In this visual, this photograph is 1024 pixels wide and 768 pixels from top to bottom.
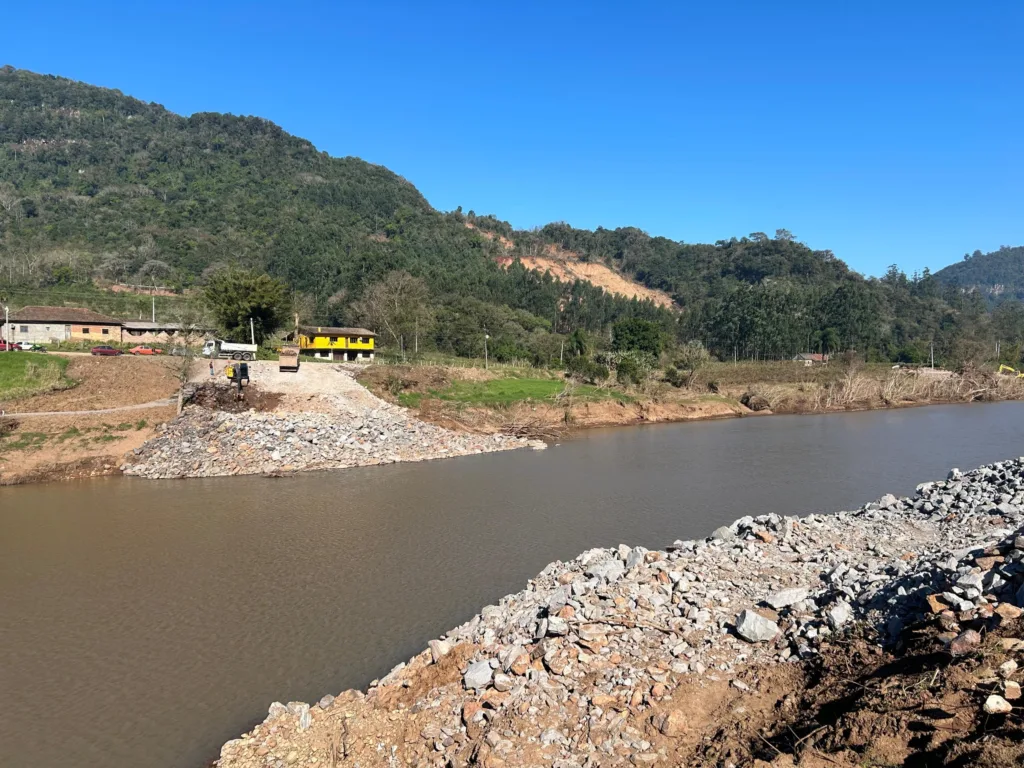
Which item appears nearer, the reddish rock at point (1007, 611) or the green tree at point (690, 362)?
the reddish rock at point (1007, 611)

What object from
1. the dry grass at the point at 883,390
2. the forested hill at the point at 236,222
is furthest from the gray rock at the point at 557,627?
the forested hill at the point at 236,222

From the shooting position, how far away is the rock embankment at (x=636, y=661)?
594 cm

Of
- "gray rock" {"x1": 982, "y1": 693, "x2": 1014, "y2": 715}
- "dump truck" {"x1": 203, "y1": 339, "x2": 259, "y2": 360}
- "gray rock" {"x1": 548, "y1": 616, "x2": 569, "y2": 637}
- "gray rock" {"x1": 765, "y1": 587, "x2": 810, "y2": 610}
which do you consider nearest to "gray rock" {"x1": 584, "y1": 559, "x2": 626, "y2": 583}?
"gray rock" {"x1": 548, "y1": 616, "x2": 569, "y2": 637}

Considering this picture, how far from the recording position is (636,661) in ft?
22.5

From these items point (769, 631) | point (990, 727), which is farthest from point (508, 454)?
point (990, 727)

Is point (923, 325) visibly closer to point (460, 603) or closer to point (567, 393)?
point (567, 393)

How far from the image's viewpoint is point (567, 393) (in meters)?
39.1

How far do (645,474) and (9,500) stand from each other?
70.0 feet

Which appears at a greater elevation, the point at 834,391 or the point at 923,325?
the point at 923,325

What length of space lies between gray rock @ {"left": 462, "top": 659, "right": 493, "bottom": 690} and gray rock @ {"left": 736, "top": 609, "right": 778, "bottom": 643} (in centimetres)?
302

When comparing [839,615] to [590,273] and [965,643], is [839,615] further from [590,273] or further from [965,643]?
[590,273]

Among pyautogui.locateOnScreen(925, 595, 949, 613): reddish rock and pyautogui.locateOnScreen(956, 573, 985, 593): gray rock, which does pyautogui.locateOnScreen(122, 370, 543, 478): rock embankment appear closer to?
pyautogui.locateOnScreen(925, 595, 949, 613): reddish rock

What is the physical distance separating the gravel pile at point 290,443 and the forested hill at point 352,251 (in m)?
27.2

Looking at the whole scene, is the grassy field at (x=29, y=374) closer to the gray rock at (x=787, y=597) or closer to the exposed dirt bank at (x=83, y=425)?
the exposed dirt bank at (x=83, y=425)
